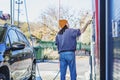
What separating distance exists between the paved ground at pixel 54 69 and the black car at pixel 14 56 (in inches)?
14.2

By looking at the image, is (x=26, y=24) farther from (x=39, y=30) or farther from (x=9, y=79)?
(x=9, y=79)

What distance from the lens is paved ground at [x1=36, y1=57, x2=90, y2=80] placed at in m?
9.55

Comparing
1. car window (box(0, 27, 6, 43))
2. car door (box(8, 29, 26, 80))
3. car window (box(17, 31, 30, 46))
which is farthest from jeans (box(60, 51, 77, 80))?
car window (box(0, 27, 6, 43))

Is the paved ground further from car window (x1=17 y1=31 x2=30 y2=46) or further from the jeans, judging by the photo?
car window (x1=17 y1=31 x2=30 y2=46)

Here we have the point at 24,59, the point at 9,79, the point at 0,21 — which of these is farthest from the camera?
the point at 0,21

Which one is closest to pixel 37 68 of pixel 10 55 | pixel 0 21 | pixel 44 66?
pixel 44 66

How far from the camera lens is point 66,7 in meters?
9.34

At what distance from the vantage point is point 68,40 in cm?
931

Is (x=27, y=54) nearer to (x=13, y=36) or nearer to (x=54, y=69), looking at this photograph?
(x=13, y=36)

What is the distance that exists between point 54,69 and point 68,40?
0.95 m

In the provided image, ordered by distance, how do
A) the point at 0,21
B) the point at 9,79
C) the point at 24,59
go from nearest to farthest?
the point at 9,79
the point at 24,59
the point at 0,21

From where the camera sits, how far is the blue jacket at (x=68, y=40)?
9273 mm

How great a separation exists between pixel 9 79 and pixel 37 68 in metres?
2.61

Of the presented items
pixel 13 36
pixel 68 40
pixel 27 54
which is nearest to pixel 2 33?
pixel 13 36
